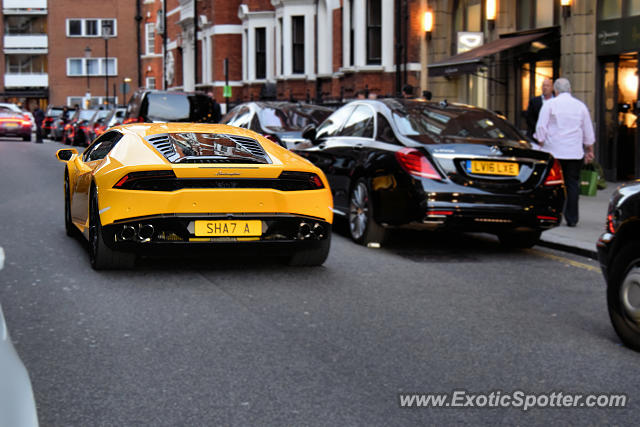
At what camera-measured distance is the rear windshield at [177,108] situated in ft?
71.3

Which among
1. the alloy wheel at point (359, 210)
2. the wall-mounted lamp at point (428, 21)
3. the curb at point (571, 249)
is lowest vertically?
the curb at point (571, 249)

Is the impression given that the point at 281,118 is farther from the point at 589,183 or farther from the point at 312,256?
the point at 312,256

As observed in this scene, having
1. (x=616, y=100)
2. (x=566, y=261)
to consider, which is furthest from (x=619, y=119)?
(x=566, y=261)

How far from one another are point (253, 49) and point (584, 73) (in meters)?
25.8

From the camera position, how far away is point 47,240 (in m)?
10.9

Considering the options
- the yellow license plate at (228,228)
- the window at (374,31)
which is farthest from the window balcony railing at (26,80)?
the yellow license plate at (228,228)

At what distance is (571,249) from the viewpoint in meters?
10.6

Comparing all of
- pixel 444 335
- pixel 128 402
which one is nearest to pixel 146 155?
pixel 444 335

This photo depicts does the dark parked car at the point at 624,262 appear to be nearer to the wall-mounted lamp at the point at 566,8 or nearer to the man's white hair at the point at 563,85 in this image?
the man's white hair at the point at 563,85

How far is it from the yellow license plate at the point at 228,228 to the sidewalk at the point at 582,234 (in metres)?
3.62

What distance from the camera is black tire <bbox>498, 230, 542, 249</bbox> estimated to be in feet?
35.6

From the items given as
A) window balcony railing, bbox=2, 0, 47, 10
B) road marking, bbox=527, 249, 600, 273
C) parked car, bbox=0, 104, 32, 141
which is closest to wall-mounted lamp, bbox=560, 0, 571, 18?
road marking, bbox=527, 249, 600, 273

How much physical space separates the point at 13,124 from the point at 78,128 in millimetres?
6783

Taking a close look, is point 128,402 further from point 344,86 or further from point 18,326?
point 344,86
